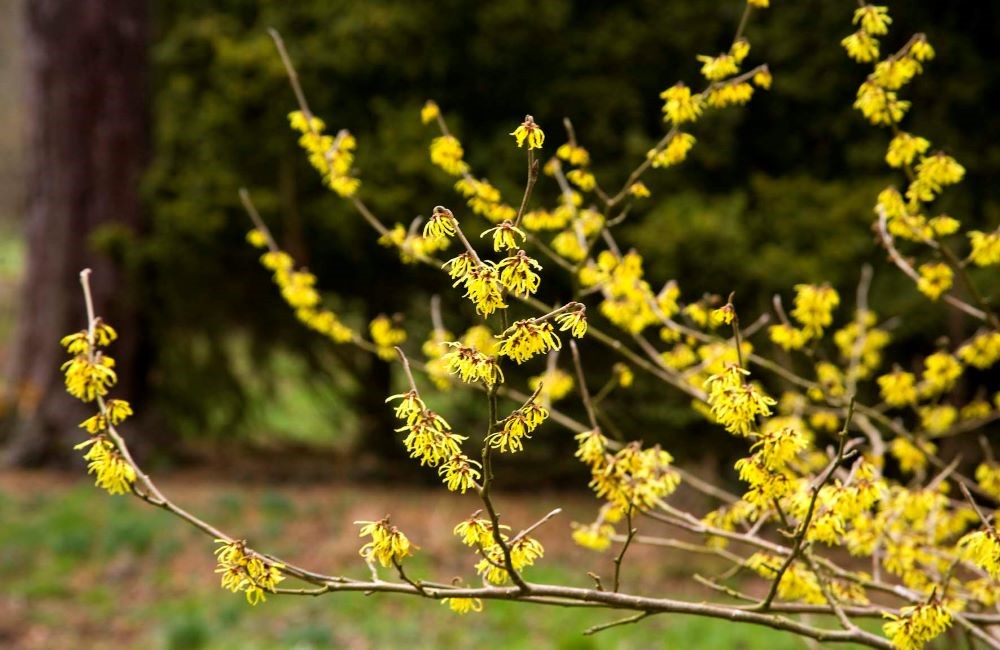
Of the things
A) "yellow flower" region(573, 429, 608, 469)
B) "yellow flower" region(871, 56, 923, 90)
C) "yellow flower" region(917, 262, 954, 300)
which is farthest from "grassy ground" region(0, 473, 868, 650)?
"yellow flower" region(871, 56, 923, 90)

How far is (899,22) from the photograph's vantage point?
571 centimetres

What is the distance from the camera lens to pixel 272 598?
18.7 feet

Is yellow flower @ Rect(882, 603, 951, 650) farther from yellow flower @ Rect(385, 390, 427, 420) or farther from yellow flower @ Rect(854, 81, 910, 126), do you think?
yellow flower @ Rect(854, 81, 910, 126)

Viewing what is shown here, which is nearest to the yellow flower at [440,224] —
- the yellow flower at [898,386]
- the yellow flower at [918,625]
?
the yellow flower at [918,625]

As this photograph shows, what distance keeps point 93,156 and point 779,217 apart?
522 cm

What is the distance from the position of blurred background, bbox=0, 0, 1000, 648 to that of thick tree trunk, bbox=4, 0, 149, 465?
2cm

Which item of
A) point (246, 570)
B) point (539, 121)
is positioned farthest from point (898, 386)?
point (539, 121)

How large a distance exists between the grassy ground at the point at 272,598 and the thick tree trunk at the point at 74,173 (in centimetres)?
68

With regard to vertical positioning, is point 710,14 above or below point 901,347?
above

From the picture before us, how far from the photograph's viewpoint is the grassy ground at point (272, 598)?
5039mm

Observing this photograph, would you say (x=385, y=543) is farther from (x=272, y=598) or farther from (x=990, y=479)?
(x=272, y=598)

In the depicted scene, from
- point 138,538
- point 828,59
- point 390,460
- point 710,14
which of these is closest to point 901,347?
point 828,59

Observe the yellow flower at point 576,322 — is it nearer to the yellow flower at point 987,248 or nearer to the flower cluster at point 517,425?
the flower cluster at point 517,425

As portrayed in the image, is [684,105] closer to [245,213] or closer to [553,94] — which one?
[553,94]
